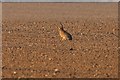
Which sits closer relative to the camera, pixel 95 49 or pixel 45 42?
pixel 95 49

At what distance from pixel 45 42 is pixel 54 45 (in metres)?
0.89

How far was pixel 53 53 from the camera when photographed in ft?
51.7

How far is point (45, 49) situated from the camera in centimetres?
1664

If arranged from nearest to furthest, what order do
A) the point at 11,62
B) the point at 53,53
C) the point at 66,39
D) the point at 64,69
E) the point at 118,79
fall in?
the point at 118,79 < the point at 64,69 < the point at 11,62 < the point at 53,53 < the point at 66,39

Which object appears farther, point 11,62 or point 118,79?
point 11,62

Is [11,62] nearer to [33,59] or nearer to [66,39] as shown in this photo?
[33,59]

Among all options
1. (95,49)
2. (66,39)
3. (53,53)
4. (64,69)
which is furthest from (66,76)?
(66,39)

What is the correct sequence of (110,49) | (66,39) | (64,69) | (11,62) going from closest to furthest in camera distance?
(64,69), (11,62), (110,49), (66,39)

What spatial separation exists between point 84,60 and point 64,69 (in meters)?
1.38

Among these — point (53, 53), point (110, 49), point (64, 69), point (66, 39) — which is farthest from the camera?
point (66, 39)

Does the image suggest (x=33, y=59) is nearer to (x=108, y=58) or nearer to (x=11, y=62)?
(x=11, y=62)

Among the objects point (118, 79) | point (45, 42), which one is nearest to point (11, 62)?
point (118, 79)

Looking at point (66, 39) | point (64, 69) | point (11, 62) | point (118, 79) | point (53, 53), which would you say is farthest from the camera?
point (66, 39)

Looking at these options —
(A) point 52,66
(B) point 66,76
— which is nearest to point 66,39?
(A) point 52,66
